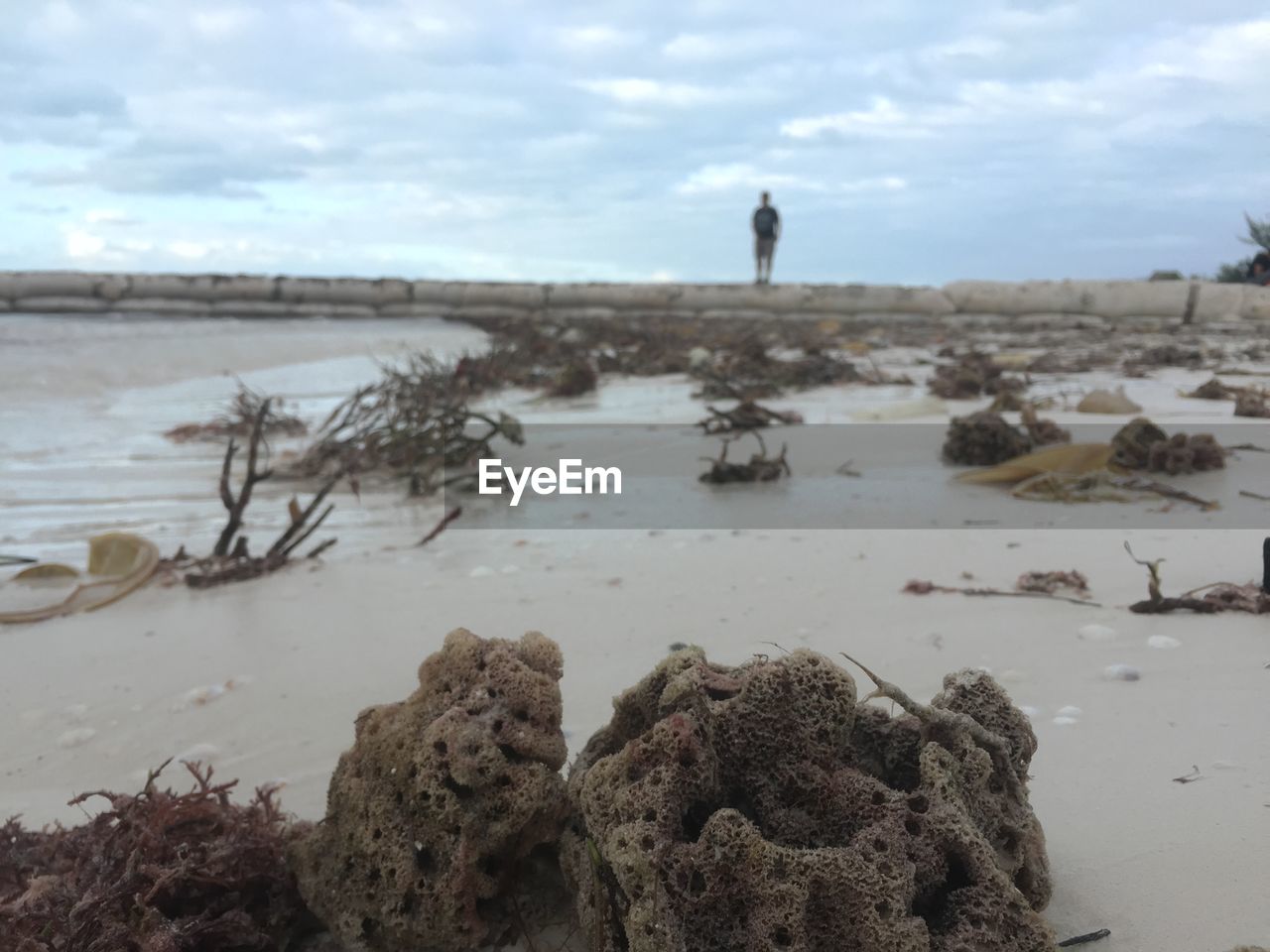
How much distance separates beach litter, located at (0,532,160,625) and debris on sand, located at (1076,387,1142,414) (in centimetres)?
473

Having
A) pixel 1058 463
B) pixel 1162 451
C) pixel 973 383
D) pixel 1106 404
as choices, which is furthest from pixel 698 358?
pixel 1162 451

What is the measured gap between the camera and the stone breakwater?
A: 15703mm

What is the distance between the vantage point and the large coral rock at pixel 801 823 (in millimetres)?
1125

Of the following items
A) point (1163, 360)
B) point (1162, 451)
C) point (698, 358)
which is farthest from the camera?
point (698, 358)

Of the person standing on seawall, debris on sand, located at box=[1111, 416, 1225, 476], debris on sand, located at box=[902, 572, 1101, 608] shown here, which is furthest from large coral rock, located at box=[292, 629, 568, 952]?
the person standing on seawall

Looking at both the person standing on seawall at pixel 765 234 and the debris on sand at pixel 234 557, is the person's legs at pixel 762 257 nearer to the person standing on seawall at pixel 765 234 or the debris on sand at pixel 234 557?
the person standing on seawall at pixel 765 234

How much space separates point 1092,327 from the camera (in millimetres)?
13953

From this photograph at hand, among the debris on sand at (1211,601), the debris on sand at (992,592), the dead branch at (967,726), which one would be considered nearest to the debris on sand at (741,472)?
the debris on sand at (992,592)

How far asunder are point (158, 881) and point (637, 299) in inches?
782

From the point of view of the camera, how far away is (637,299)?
2080cm

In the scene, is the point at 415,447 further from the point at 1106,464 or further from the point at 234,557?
the point at 1106,464

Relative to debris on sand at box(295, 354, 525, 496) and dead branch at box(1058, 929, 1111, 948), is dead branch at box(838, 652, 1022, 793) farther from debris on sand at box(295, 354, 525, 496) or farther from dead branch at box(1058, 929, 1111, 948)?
debris on sand at box(295, 354, 525, 496)

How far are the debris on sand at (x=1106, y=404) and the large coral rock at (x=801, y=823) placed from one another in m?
4.79

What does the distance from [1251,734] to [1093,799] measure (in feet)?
1.27
